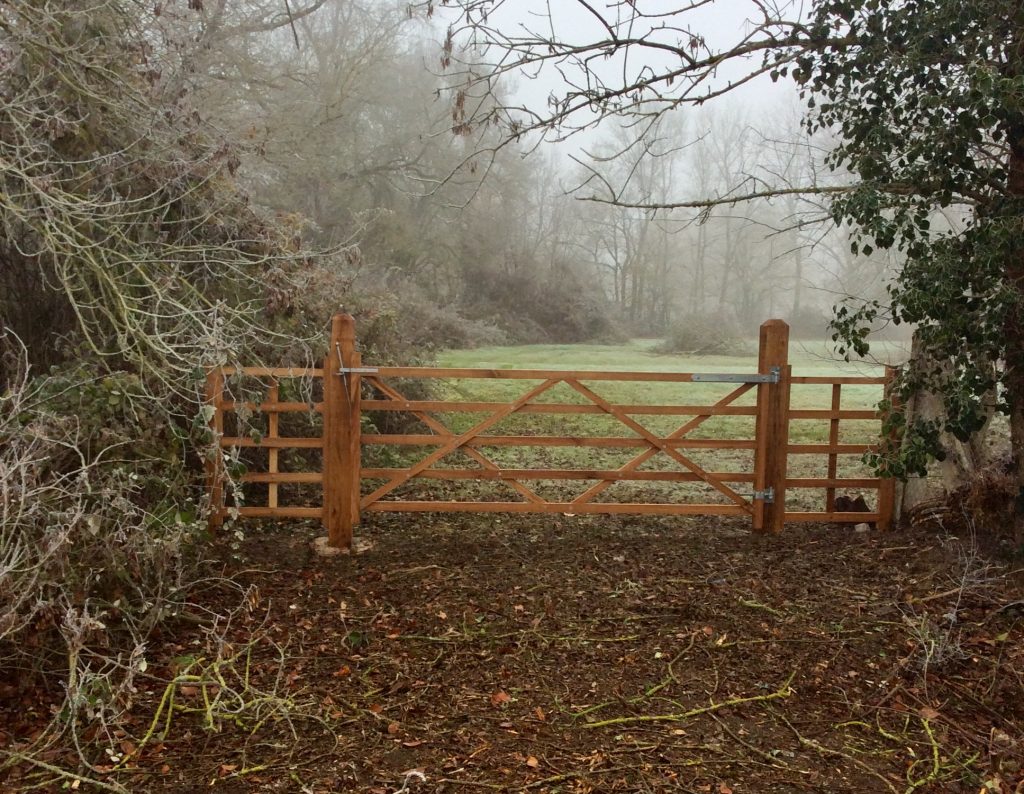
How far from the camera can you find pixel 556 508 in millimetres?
5590

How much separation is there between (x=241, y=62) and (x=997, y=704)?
10.7 metres

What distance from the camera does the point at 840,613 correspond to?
14.3 ft

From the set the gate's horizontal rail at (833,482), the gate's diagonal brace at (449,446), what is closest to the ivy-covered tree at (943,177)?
the gate's horizontal rail at (833,482)

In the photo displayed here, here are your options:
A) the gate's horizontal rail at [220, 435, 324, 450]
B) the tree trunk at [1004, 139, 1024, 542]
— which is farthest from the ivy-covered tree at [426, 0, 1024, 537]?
the gate's horizontal rail at [220, 435, 324, 450]

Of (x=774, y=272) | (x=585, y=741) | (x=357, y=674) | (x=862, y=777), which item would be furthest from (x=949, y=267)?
(x=774, y=272)

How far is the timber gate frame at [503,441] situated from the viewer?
5.19 meters

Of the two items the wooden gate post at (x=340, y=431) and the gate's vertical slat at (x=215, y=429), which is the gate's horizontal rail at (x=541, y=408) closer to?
the wooden gate post at (x=340, y=431)

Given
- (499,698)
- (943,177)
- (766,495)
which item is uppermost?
(943,177)

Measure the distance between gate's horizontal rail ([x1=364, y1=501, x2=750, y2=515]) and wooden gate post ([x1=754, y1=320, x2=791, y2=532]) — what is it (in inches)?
10.5

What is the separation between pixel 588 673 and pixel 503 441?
2178 millimetres

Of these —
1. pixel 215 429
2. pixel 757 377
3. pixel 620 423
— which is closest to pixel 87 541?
pixel 215 429

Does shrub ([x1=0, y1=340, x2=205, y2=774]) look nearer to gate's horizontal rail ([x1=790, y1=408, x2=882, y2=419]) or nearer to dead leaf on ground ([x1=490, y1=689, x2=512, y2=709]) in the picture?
dead leaf on ground ([x1=490, y1=689, x2=512, y2=709])

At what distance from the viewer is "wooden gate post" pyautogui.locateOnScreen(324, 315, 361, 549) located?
5160 mm

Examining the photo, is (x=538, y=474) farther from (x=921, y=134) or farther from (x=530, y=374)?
(x=921, y=134)
